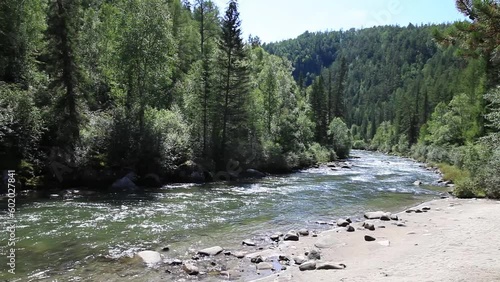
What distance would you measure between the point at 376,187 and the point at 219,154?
1554 cm

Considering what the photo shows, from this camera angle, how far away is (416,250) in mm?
11828

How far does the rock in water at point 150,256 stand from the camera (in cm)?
1168

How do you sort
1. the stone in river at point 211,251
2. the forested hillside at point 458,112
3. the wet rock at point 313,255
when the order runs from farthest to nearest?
the stone in river at point 211,251, the wet rock at point 313,255, the forested hillside at point 458,112

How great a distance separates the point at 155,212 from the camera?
18844 millimetres

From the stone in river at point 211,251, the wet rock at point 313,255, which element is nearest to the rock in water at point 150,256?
the stone in river at point 211,251

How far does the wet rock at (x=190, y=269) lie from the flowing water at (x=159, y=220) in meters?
0.75

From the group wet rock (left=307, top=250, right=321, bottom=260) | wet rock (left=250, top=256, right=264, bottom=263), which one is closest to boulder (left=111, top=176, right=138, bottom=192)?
wet rock (left=250, top=256, right=264, bottom=263)

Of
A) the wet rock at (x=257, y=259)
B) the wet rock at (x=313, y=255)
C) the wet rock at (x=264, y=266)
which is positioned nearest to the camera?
the wet rock at (x=264, y=266)

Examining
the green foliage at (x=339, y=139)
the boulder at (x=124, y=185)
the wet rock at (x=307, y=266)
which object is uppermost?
the green foliage at (x=339, y=139)

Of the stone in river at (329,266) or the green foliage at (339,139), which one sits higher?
the green foliage at (339,139)

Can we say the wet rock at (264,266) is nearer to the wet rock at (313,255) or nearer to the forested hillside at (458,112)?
the wet rock at (313,255)

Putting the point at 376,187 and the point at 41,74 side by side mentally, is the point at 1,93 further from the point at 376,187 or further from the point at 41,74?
the point at 376,187

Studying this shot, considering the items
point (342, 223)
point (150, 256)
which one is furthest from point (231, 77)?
point (150, 256)

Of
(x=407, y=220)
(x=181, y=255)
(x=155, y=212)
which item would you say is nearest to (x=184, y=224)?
(x=155, y=212)
